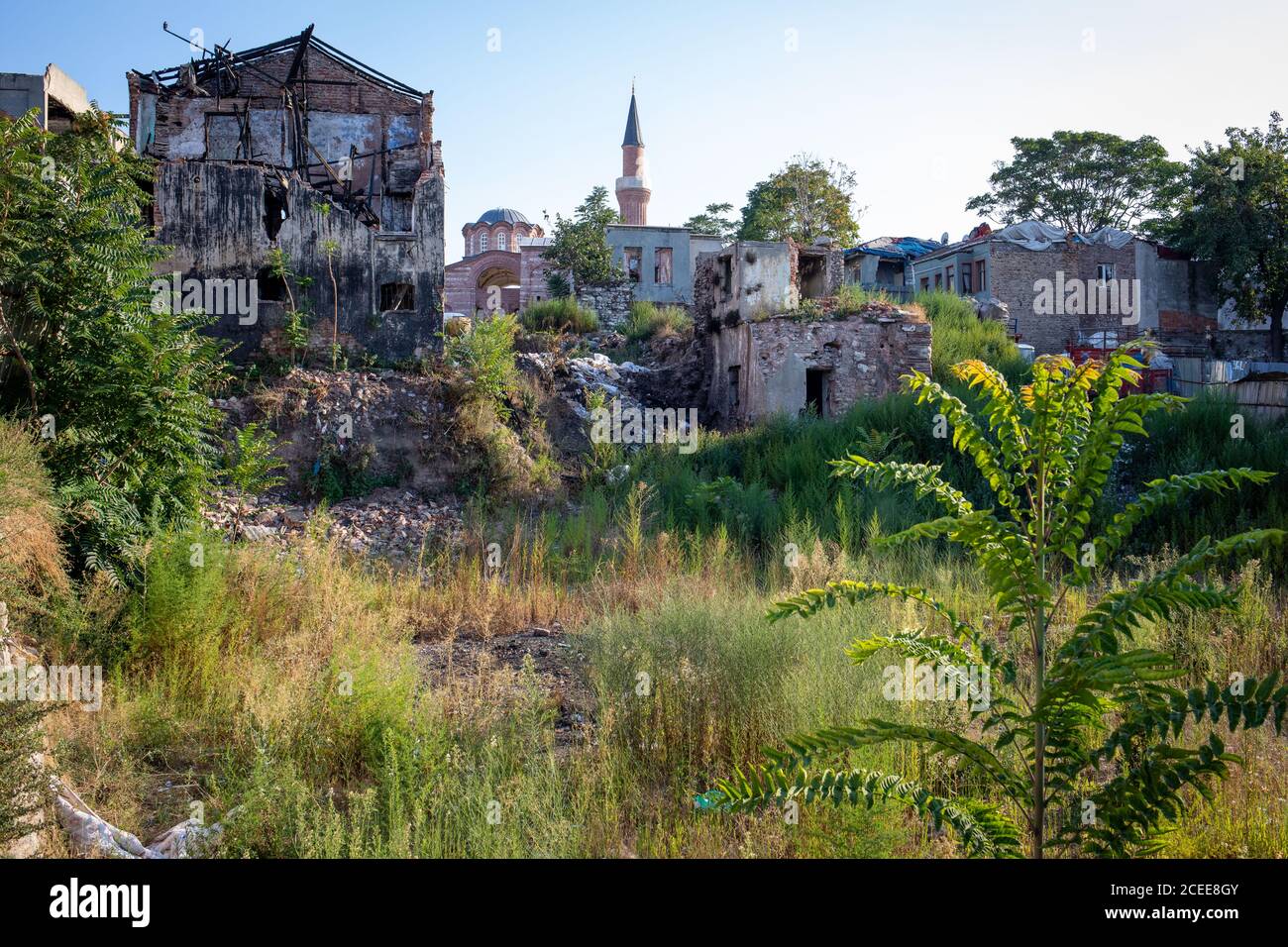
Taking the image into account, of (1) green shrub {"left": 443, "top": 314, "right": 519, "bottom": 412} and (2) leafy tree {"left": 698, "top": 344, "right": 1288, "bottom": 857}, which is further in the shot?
(1) green shrub {"left": 443, "top": 314, "right": 519, "bottom": 412}

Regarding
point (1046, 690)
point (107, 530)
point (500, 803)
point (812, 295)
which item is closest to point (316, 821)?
point (500, 803)

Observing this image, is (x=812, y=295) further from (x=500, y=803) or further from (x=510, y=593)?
(x=500, y=803)

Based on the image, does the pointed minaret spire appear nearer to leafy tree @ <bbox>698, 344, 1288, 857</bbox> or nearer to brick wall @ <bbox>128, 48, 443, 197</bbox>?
brick wall @ <bbox>128, 48, 443, 197</bbox>

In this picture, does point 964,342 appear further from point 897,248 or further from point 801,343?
point 897,248

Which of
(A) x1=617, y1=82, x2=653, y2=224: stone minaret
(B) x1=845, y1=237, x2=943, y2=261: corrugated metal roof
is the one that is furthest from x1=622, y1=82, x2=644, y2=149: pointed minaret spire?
(B) x1=845, y1=237, x2=943, y2=261: corrugated metal roof

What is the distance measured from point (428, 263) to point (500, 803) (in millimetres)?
15118

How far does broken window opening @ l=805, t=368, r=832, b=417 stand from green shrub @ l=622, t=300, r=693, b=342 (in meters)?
5.50

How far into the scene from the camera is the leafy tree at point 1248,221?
104 ft

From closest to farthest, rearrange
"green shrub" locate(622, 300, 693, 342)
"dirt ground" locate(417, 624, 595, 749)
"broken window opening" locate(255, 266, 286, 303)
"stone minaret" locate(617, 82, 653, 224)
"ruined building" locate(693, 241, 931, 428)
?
"dirt ground" locate(417, 624, 595, 749), "broken window opening" locate(255, 266, 286, 303), "ruined building" locate(693, 241, 931, 428), "green shrub" locate(622, 300, 693, 342), "stone minaret" locate(617, 82, 653, 224)

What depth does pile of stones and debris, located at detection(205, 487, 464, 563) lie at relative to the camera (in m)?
12.2

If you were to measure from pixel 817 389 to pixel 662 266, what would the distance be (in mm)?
17128

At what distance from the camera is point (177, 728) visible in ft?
19.1

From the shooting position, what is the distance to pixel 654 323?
2672 centimetres

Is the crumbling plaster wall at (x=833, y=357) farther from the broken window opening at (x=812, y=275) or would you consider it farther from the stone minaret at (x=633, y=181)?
the stone minaret at (x=633, y=181)
